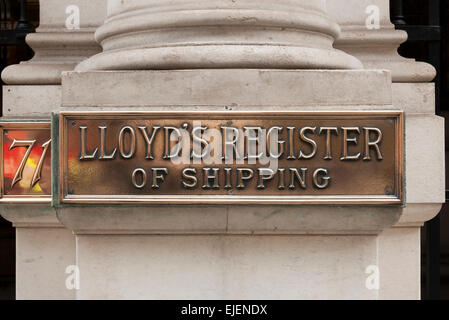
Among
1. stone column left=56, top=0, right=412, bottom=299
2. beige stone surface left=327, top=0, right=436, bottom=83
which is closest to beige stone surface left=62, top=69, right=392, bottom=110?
stone column left=56, top=0, right=412, bottom=299

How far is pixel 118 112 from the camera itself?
316cm

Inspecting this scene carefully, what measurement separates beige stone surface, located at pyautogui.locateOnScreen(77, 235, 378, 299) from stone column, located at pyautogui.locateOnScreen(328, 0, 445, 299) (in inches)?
34.9

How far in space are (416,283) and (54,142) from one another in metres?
2.96

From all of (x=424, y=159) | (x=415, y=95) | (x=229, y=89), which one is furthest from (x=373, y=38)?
(x=229, y=89)

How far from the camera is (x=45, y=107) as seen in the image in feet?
13.4

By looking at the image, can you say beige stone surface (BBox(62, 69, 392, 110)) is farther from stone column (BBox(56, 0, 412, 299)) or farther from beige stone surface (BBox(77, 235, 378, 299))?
beige stone surface (BBox(77, 235, 378, 299))

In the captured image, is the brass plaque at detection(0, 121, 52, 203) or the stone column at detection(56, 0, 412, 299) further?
the brass plaque at detection(0, 121, 52, 203)

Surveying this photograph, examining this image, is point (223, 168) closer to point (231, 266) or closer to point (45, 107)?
point (231, 266)

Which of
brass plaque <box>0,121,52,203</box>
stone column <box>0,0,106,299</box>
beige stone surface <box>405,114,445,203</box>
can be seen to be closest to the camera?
brass plaque <box>0,121,52,203</box>

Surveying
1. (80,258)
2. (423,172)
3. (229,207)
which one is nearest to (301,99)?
(229,207)

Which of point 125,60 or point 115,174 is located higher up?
point 125,60

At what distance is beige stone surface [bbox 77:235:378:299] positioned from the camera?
3.30 meters

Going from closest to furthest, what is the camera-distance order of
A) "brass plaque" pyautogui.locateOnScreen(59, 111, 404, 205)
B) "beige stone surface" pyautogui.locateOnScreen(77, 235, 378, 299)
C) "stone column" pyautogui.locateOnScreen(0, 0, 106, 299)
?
1. "brass plaque" pyautogui.locateOnScreen(59, 111, 404, 205)
2. "beige stone surface" pyautogui.locateOnScreen(77, 235, 378, 299)
3. "stone column" pyautogui.locateOnScreen(0, 0, 106, 299)
